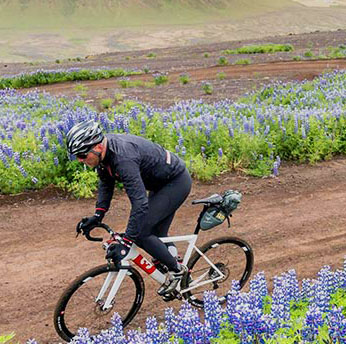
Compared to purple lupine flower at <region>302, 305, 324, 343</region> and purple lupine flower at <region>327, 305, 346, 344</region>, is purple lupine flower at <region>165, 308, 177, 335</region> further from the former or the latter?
purple lupine flower at <region>327, 305, 346, 344</region>

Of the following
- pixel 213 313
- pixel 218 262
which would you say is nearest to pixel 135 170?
pixel 213 313

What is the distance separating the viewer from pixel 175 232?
835 centimetres

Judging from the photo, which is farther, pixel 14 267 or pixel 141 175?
pixel 14 267

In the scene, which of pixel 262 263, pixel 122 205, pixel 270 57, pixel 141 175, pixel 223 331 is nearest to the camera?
pixel 223 331

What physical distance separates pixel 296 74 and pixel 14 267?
2098 centimetres

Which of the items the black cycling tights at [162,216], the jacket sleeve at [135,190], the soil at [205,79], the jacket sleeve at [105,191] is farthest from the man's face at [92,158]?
the soil at [205,79]

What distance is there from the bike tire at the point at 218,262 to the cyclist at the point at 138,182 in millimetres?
267

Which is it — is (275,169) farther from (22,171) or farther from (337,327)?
(337,327)

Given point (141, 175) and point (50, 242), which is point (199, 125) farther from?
point (141, 175)

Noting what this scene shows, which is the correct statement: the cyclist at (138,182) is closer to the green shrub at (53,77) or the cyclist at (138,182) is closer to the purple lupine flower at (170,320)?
the purple lupine flower at (170,320)

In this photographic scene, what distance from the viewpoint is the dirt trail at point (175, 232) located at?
657cm

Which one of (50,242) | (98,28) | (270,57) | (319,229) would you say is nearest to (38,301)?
(50,242)

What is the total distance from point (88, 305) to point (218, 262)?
1.65 m

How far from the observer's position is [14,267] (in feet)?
24.4
